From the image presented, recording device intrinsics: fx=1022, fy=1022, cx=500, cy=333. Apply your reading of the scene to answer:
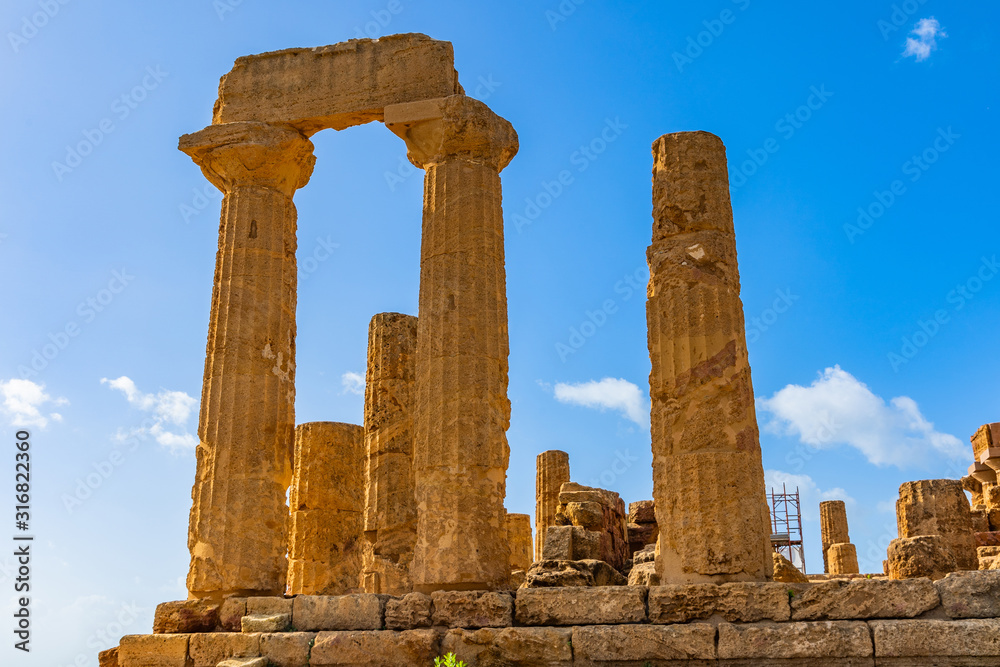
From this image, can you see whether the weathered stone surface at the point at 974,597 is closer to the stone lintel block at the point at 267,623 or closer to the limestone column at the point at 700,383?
the limestone column at the point at 700,383

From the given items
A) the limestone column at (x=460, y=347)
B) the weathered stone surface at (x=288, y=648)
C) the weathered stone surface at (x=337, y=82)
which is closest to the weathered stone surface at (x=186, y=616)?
the weathered stone surface at (x=288, y=648)

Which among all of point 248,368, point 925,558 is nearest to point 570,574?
point 248,368

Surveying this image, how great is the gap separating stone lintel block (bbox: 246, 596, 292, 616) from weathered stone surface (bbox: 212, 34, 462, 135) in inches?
271

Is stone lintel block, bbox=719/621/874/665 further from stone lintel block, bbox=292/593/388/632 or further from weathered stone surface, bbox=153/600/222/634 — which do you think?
weathered stone surface, bbox=153/600/222/634

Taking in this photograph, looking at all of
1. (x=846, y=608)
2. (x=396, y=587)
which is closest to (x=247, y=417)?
(x=396, y=587)

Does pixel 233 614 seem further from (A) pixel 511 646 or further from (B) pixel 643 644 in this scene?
(B) pixel 643 644

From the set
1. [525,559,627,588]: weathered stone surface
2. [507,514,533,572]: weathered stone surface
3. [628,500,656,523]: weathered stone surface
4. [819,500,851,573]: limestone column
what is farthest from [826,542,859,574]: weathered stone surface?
[525,559,627,588]: weathered stone surface

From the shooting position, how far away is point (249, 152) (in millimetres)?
14812

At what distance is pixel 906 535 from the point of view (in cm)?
1994

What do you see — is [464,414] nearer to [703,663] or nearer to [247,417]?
[247,417]

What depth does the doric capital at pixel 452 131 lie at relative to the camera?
1386cm

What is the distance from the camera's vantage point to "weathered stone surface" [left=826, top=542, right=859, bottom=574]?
3123 cm

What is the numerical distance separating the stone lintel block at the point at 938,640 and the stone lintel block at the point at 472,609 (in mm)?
3838

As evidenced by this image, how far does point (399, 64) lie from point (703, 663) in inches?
362
